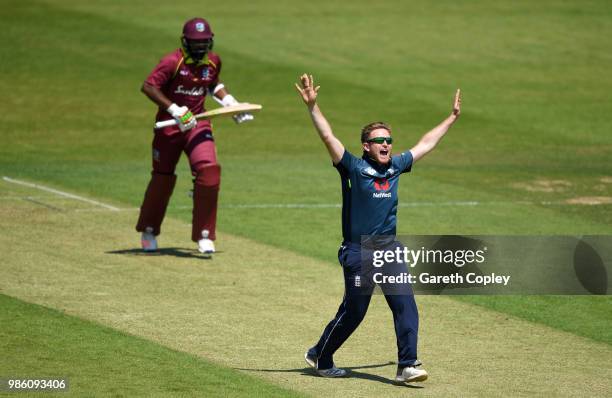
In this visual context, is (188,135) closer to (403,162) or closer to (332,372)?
(403,162)

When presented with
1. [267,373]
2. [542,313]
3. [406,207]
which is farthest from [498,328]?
[406,207]

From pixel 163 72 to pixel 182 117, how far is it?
Answer: 671 millimetres

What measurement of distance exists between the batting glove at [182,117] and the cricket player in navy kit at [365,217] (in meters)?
5.14

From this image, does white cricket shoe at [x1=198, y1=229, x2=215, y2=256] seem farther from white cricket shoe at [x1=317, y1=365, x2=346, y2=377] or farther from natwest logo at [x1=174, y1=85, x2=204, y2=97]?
white cricket shoe at [x1=317, y1=365, x2=346, y2=377]

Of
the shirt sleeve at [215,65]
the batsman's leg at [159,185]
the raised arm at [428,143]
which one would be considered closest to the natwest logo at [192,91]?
the shirt sleeve at [215,65]

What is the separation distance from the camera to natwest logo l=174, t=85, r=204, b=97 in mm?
15375

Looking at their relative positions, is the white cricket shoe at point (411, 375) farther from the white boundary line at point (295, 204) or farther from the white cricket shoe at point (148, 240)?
the white boundary line at point (295, 204)

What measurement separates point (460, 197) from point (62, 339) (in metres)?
9.96

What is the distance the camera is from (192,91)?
15.5 m

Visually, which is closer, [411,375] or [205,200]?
[411,375]

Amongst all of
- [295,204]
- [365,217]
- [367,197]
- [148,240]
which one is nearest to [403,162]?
[367,197]

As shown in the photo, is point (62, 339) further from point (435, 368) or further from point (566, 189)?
point (566, 189)

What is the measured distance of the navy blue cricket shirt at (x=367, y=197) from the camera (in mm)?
9914

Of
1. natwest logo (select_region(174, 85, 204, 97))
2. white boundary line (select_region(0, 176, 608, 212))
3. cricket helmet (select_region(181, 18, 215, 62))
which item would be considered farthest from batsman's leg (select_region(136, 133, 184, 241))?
white boundary line (select_region(0, 176, 608, 212))
